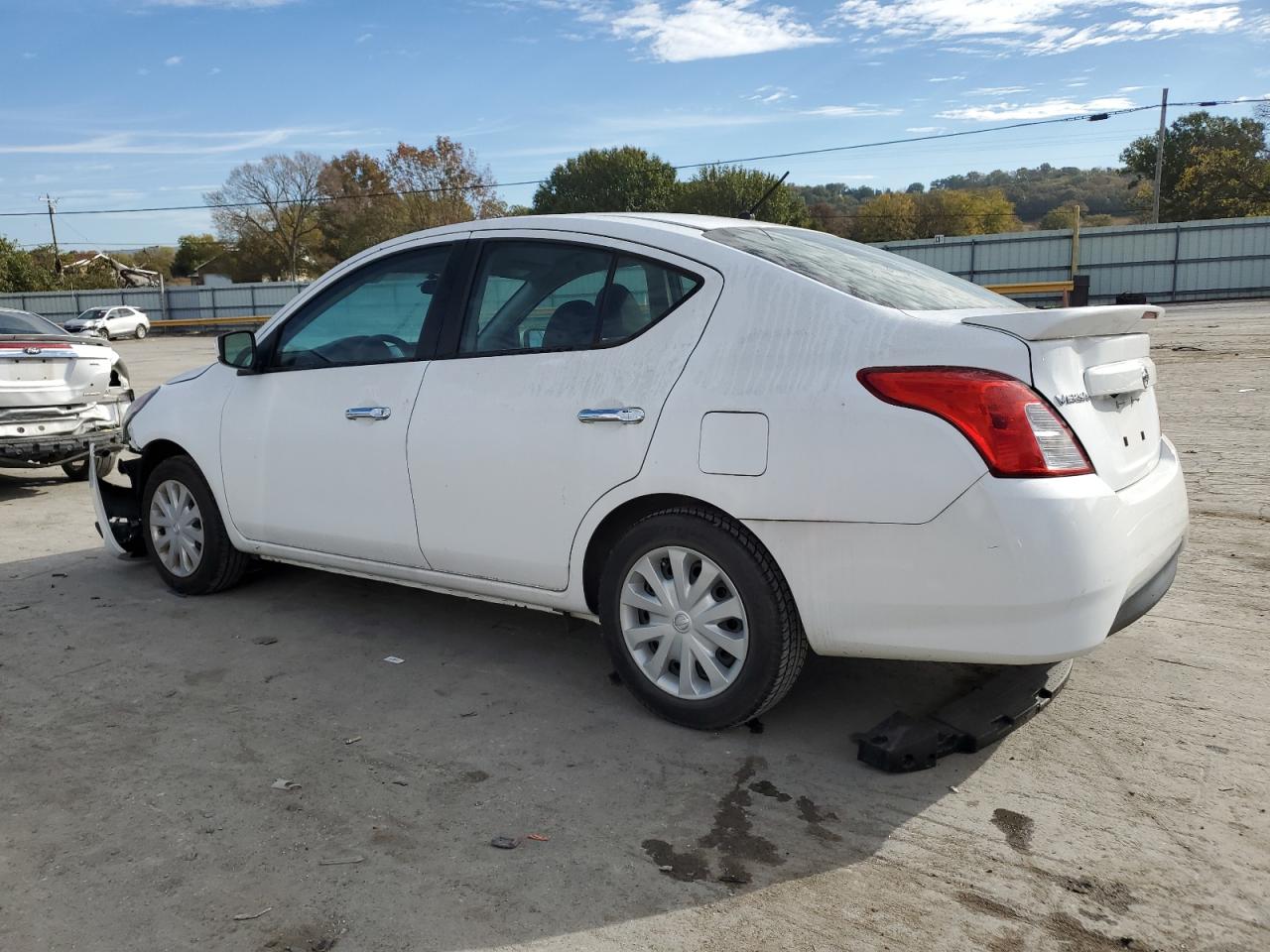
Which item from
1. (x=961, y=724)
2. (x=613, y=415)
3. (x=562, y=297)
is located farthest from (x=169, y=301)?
(x=961, y=724)

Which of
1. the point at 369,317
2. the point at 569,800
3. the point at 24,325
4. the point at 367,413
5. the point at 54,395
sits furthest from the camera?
the point at 24,325

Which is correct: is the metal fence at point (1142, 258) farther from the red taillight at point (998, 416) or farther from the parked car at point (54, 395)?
the red taillight at point (998, 416)

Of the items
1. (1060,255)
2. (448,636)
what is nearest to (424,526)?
(448,636)

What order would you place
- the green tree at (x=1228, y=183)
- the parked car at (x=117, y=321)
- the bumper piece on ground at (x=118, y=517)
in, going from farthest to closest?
the green tree at (x=1228, y=183), the parked car at (x=117, y=321), the bumper piece on ground at (x=118, y=517)

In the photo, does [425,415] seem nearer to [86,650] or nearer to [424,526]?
[424,526]

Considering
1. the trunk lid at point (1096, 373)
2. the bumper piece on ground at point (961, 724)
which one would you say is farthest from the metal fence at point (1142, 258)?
the bumper piece on ground at point (961, 724)

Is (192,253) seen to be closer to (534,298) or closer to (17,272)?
(17,272)

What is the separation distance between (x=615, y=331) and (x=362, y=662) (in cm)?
184

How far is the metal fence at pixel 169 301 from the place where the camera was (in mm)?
49188

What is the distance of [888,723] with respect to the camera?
3.39 metres

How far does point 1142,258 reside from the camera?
36312 millimetres

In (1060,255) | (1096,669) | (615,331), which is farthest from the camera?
(1060,255)

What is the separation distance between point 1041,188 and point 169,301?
9640 cm

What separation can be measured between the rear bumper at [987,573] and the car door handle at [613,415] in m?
0.57
